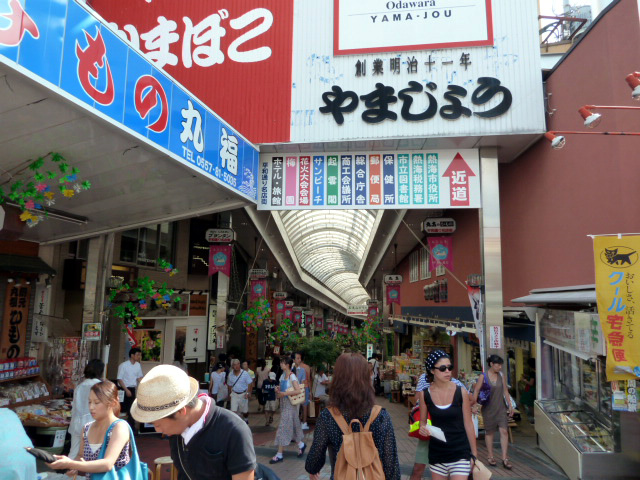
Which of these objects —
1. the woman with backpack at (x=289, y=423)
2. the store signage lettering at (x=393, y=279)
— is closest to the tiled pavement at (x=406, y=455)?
the woman with backpack at (x=289, y=423)

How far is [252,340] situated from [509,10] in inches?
674

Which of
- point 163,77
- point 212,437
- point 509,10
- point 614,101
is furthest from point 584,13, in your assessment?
point 212,437

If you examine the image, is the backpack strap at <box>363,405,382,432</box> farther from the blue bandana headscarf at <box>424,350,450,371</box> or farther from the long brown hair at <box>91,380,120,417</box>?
the long brown hair at <box>91,380,120,417</box>

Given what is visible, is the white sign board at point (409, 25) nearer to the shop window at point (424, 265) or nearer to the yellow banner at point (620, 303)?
the yellow banner at point (620, 303)

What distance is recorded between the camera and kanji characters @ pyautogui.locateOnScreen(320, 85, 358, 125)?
29.9 feet

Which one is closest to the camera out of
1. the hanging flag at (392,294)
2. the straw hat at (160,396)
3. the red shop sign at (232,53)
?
the straw hat at (160,396)

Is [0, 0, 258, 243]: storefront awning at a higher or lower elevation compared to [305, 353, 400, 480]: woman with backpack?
higher

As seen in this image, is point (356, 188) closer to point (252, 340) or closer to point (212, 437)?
point (212, 437)

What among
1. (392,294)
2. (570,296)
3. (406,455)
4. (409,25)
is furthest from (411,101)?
(392,294)

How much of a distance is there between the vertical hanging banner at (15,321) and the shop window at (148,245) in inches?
149

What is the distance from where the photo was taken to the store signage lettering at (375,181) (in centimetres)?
Answer: 897

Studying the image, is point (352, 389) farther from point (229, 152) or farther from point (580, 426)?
point (229, 152)

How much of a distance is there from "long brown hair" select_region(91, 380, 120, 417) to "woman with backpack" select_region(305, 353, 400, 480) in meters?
1.48

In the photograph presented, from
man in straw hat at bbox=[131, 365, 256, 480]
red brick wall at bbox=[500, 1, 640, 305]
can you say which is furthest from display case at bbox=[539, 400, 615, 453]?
man in straw hat at bbox=[131, 365, 256, 480]
